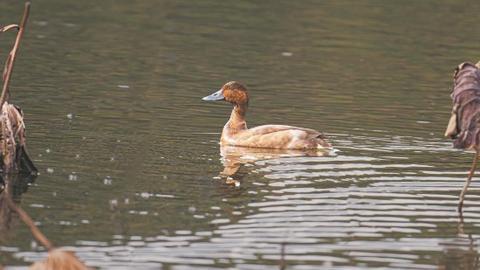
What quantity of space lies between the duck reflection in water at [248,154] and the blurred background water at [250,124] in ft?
0.41

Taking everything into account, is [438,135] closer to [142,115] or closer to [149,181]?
[142,115]

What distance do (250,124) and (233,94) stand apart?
0.76 m

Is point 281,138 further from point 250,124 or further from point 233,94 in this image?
point 250,124

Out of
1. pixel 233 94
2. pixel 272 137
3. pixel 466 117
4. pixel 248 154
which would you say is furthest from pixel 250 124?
pixel 466 117

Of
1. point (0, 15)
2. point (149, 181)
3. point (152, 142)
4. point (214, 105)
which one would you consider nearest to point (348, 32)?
point (0, 15)

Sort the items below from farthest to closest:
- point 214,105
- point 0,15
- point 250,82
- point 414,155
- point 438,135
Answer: point 0,15 → point 250,82 → point 214,105 → point 438,135 → point 414,155

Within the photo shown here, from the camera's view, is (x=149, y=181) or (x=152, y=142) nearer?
(x=149, y=181)

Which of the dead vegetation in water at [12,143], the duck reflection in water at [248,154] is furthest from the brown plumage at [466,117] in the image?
the dead vegetation in water at [12,143]

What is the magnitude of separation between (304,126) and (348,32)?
34.5 ft

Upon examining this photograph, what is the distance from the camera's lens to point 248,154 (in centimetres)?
1611

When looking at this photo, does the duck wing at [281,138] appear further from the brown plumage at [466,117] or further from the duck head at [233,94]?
the brown plumage at [466,117]

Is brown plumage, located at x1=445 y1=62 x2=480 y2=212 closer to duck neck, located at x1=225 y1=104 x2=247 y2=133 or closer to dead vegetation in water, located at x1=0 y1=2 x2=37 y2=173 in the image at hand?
dead vegetation in water, located at x1=0 y1=2 x2=37 y2=173

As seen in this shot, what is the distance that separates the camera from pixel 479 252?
35.9ft

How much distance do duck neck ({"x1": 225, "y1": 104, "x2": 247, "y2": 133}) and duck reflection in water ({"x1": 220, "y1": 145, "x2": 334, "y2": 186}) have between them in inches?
12.7
